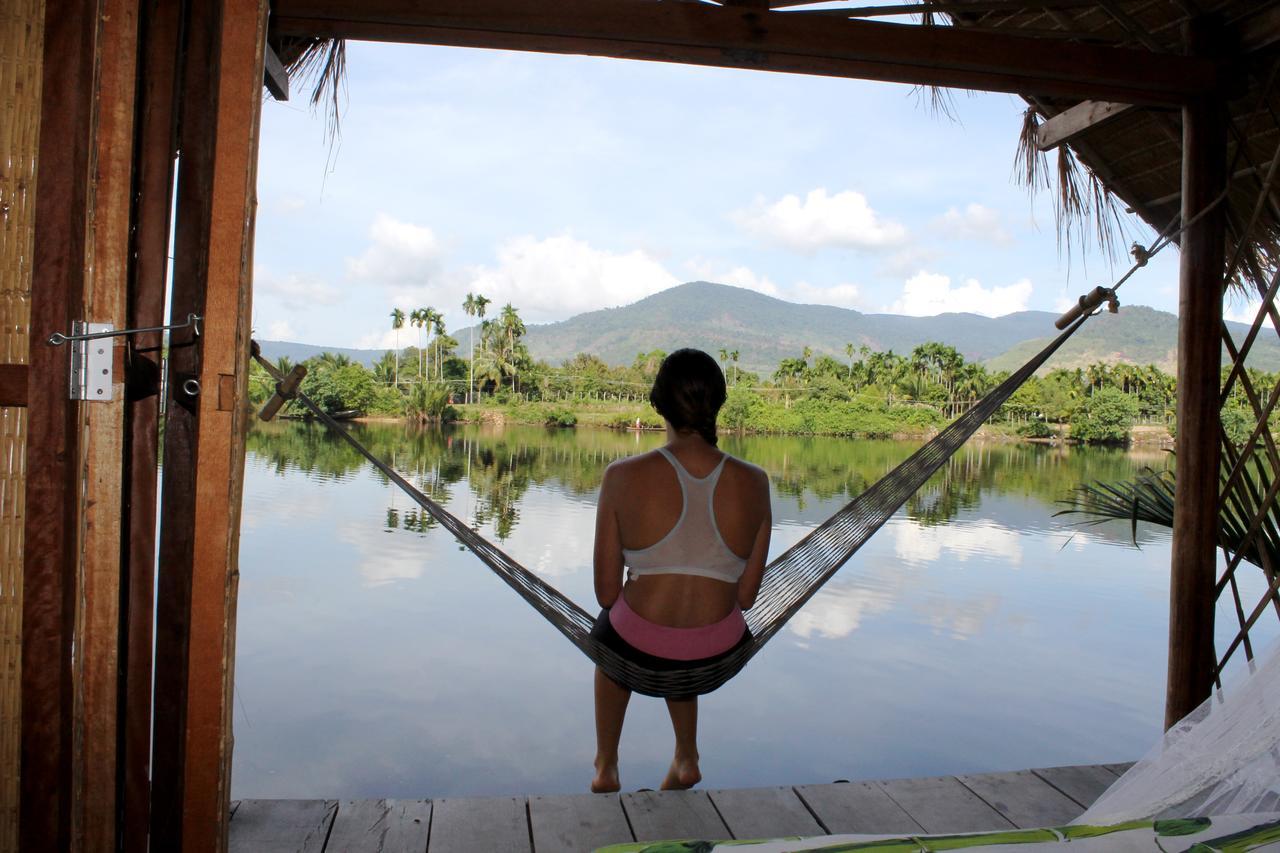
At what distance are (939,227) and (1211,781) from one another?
12132 cm

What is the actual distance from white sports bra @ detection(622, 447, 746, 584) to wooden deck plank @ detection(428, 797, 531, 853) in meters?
0.42

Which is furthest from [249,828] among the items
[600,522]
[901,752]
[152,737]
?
[901,752]

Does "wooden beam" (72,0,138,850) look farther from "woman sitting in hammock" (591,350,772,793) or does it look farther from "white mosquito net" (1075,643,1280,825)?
"white mosquito net" (1075,643,1280,825)

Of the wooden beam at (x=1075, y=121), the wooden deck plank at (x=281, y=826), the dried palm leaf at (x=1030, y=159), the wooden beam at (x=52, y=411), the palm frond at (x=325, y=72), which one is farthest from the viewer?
the dried palm leaf at (x=1030, y=159)

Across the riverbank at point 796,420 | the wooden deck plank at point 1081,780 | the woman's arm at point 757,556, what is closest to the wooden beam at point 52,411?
the woman's arm at point 757,556

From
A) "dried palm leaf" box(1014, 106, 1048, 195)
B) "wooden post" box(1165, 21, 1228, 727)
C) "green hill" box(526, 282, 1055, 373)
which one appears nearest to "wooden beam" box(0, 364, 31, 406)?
"wooden post" box(1165, 21, 1228, 727)

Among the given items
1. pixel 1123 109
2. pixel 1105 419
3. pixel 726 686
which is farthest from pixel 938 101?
pixel 1105 419

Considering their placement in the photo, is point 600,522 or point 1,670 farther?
point 600,522

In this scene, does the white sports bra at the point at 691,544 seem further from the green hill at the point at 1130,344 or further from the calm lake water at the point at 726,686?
the green hill at the point at 1130,344

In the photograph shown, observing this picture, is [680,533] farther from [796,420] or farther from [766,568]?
[796,420]

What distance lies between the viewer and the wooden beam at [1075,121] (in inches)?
85.0

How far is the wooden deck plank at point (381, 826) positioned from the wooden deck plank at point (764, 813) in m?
0.48

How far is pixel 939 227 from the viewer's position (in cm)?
11494

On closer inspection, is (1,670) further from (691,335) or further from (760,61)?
(691,335)
